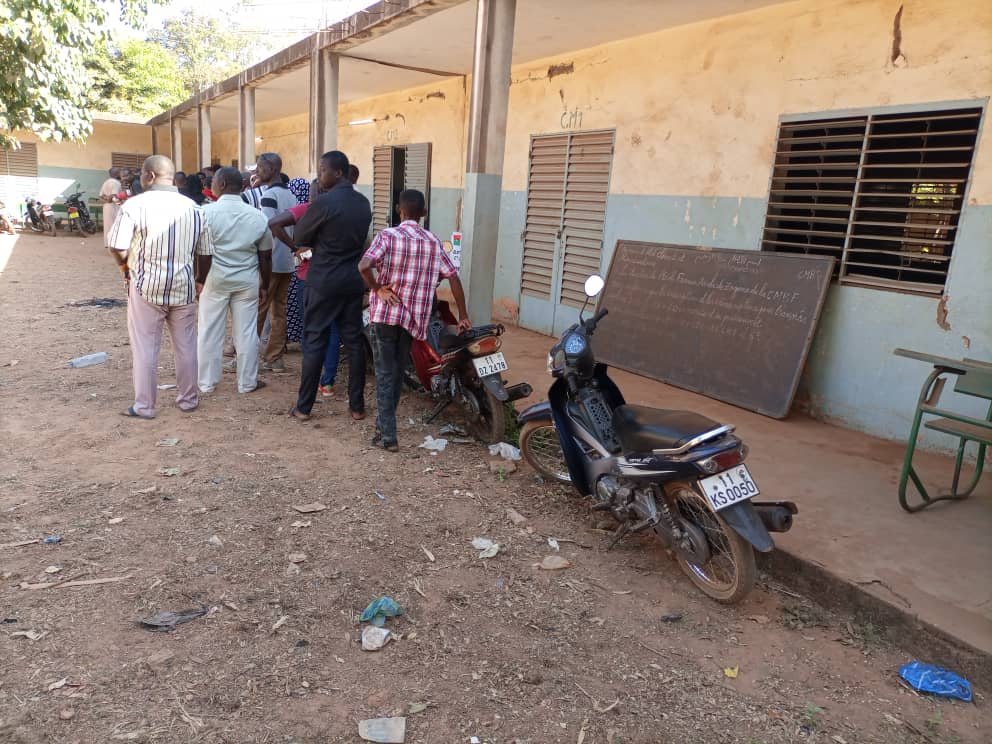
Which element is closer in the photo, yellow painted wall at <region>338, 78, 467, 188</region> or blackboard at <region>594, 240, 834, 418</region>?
blackboard at <region>594, 240, 834, 418</region>

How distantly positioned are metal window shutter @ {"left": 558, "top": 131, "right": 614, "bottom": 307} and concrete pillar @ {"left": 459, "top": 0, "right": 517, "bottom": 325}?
214 centimetres

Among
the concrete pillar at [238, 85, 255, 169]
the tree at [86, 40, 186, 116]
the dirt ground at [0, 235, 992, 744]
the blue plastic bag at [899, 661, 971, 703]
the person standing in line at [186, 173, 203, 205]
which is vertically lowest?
the dirt ground at [0, 235, 992, 744]

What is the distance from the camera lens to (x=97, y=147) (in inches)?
886

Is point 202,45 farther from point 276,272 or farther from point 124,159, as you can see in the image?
point 276,272

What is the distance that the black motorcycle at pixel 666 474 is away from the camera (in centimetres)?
298

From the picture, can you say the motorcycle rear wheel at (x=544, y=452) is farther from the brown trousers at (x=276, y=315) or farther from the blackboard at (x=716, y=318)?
the brown trousers at (x=276, y=315)

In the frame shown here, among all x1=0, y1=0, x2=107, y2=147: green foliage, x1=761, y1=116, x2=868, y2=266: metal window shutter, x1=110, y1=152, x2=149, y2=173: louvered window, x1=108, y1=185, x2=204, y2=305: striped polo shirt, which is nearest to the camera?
x1=108, y1=185, x2=204, y2=305: striped polo shirt

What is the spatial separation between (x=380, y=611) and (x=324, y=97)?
7278 mm

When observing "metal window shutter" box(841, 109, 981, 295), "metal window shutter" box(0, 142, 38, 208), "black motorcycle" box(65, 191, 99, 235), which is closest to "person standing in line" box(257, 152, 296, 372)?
"metal window shutter" box(841, 109, 981, 295)

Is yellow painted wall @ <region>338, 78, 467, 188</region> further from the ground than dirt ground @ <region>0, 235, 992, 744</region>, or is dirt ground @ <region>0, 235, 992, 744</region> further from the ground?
yellow painted wall @ <region>338, 78, 467, 188</region>

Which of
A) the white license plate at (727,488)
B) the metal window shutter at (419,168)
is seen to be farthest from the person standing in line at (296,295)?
the metal window shutter at (419,168)

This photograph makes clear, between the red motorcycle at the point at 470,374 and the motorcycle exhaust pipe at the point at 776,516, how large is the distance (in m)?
1.97

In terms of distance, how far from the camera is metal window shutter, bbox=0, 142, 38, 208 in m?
21.6

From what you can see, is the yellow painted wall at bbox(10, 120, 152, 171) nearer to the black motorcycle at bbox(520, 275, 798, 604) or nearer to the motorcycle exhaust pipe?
the black motorcycle at bbox(520, 275, 798, 604)
